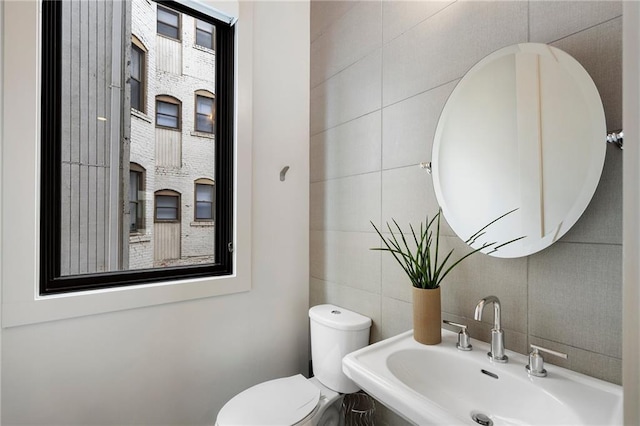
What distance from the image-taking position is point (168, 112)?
1461mm

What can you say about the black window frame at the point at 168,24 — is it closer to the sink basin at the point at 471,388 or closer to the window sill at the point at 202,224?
the window sill at the point at 202,224

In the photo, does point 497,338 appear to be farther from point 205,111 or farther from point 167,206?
point 205,111

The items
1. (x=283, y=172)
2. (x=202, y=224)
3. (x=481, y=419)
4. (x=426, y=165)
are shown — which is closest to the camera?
(x=481, y=419)

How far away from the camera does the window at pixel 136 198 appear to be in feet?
4.44

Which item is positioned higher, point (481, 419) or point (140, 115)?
point (140, 115)

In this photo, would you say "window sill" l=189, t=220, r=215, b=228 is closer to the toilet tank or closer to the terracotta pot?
the toilet tank

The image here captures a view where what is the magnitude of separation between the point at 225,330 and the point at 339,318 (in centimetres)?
54

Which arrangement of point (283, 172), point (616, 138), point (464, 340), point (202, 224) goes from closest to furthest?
point (616, 138), point (464, 340), point (202, 224), point (283, 172)

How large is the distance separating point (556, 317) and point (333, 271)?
0.93 metres

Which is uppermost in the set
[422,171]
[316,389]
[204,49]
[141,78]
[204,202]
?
[204,49]

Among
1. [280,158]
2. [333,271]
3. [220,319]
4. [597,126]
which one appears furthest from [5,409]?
[597,126]

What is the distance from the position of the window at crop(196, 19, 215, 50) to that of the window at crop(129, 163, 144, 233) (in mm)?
669

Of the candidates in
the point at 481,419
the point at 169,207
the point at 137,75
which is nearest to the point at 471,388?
the point at 481,419

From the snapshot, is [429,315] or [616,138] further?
[429,315]
